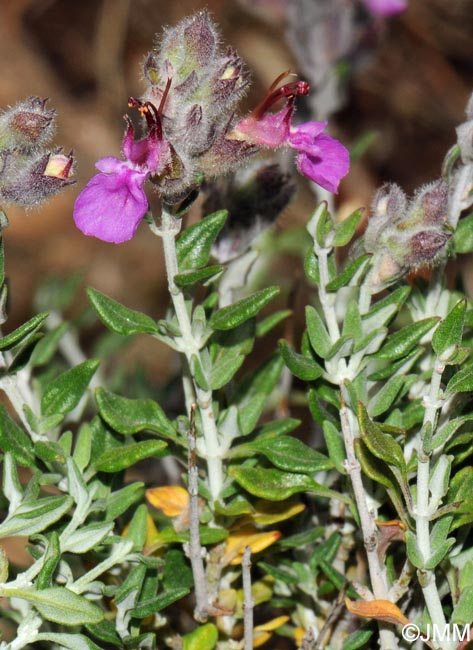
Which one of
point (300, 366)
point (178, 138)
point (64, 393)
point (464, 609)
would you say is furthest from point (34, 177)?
point (464, 609)

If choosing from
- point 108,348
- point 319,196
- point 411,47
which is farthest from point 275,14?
point 411,47

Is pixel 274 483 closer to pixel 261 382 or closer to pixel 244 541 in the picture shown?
pixel 244 541

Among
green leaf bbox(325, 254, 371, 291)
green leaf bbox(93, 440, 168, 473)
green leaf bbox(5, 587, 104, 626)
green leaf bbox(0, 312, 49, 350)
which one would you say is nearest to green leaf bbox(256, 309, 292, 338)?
green leaf bbox(325, 254, 371, 291)

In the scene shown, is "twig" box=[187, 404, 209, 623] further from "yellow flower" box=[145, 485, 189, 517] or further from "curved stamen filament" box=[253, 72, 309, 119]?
"curved stamen filament" box=[253, 72, 309, 119]

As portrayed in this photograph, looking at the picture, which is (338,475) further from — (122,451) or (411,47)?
(411,47)

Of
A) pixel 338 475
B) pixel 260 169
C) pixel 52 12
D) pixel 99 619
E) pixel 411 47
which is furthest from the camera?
pixel 52 12

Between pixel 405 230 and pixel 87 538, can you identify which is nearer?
pixel 87 538
